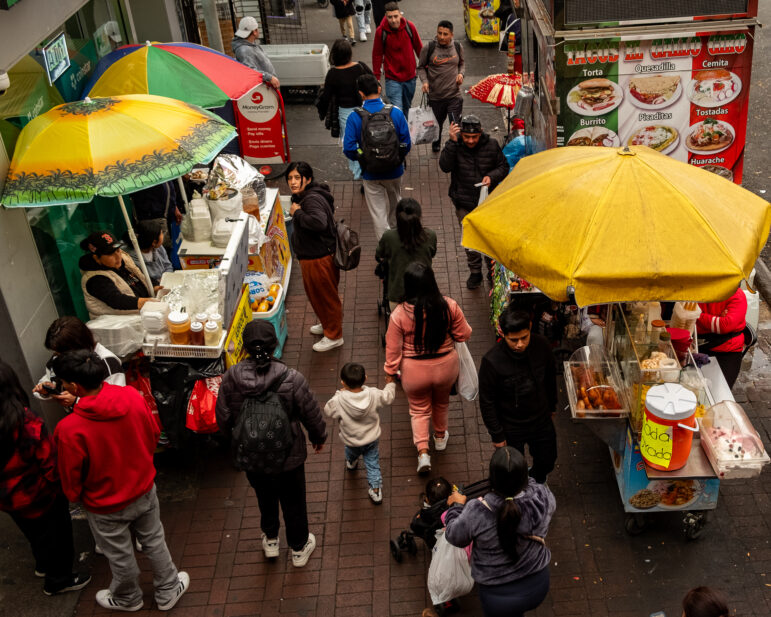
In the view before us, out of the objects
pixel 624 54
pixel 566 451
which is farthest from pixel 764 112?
pixel 566 451

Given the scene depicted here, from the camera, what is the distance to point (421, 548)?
597cm

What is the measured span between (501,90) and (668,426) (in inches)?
233

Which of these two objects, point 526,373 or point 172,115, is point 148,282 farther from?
point 526,373

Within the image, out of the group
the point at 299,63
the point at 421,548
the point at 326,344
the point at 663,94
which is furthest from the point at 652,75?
the point at 299,63

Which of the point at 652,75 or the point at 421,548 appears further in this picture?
the point at 652,75

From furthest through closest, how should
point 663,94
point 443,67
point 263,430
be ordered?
point 443,67 < point 663,94 < point 263,430

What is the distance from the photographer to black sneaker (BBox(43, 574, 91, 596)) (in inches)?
228

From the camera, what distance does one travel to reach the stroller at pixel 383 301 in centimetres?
732

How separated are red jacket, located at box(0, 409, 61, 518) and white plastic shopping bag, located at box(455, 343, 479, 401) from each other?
2.97 meters

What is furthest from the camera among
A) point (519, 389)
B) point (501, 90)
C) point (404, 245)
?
point (501, 90)

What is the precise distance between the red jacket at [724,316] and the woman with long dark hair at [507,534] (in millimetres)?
2427

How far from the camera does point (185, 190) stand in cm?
872

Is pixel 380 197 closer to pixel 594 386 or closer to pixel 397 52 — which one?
pixel 397 52

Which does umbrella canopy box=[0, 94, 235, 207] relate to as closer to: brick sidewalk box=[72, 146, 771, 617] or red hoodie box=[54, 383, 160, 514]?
red hoodie box=[54, 383, 160, 514]
